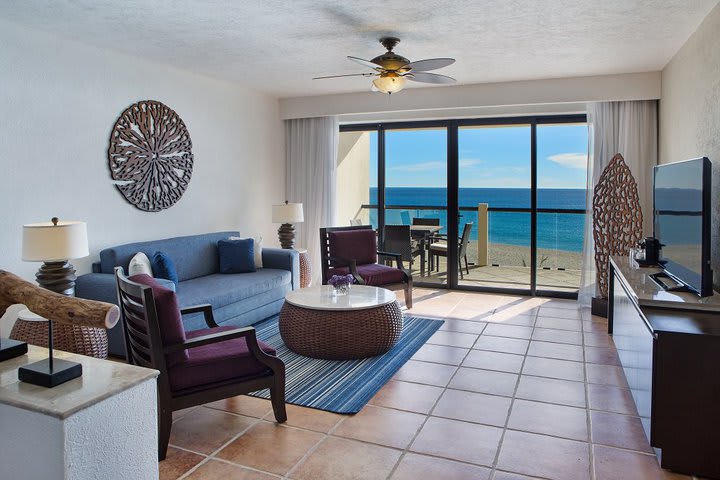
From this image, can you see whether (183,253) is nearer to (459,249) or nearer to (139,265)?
(139,265)

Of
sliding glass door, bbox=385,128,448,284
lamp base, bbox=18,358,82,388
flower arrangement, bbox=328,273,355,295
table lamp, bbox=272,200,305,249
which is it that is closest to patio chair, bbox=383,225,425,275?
sliding glass door, bbox=385,128,448,284

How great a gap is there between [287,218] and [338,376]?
113 inches

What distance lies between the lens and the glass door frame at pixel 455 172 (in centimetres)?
628

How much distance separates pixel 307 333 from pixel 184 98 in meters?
2.92

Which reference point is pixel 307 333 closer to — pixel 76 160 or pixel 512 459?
pixel 512 459

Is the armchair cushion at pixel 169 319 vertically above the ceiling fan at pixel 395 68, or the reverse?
the ceiling fan at pixel 395 68

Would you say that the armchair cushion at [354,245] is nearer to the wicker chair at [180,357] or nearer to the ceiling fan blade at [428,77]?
the ceiling fan blade at [428,77]

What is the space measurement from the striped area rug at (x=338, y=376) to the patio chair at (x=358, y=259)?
1037 mm

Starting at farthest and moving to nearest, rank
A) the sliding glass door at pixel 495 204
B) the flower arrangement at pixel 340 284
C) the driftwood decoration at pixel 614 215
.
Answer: the sliding glass door at pixel 495 204, the driftwood decoration at pixel 614 215, the flower arrangement at pixel 340 284

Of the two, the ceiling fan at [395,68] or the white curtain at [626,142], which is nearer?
the ceiling fan at [395,68]

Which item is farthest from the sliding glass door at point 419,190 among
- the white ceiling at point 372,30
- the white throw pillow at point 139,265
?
the white throw pillow at point 139,265

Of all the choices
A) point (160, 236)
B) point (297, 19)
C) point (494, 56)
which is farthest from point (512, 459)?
point (160, 236)

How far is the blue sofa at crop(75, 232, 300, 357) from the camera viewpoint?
4.01 m

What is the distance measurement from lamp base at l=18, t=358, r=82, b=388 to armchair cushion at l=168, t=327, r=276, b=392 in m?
1.29
